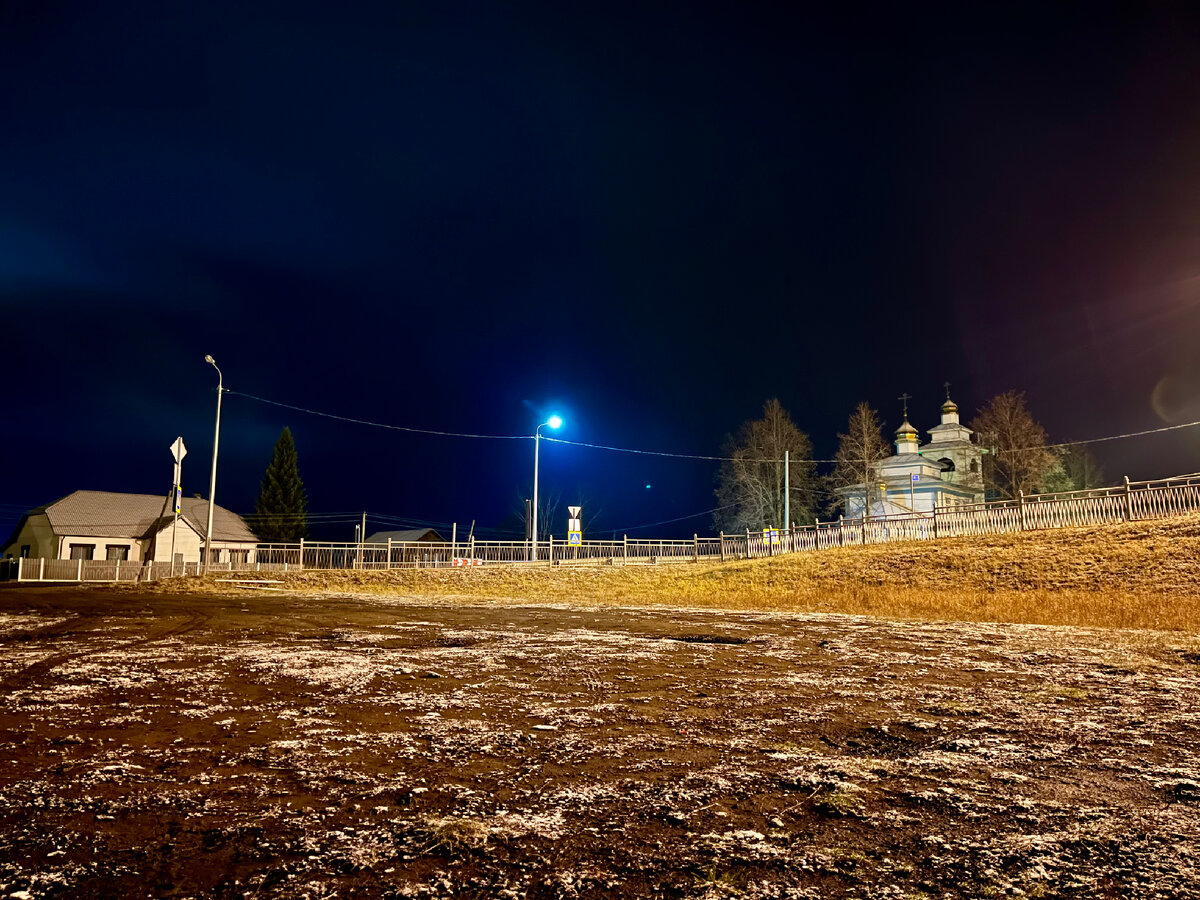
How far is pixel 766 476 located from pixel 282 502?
4305cm

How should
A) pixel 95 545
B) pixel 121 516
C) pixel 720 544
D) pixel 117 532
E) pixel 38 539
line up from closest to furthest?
pixel 720 544
pixel 95 545
pixel 38 539
pixel 117 532
pixel 121 516

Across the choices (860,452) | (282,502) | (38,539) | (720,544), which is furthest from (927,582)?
(38,539)

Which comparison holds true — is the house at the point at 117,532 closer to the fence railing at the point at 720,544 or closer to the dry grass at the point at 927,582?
the fence railing at the point at 720,544

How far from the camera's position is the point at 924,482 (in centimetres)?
5300

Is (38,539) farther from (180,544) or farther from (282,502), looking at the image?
(282,502)

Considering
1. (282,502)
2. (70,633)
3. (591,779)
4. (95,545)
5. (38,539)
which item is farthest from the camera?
(282,502)

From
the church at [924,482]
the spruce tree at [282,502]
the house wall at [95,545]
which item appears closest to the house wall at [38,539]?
the house wall at [95,545]

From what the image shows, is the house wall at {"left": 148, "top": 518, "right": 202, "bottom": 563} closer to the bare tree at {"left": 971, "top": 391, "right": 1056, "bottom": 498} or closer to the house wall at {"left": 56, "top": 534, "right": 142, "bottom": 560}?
the house wall at {"left": 56, "top": 534, "right": 142, "bottom": 560}

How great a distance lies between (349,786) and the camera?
2.58 m

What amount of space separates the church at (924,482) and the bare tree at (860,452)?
2.09ft

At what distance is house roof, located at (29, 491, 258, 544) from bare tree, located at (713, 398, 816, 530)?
38.2 meters

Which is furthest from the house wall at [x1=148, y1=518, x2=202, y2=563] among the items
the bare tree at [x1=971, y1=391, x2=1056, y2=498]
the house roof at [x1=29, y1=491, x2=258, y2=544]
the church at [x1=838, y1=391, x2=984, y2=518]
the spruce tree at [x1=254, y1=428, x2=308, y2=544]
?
the bare tree at [x1=971, y1=391, x2=1056, y2=498]

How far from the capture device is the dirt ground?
6.23ft

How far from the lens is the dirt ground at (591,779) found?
6.23ft
